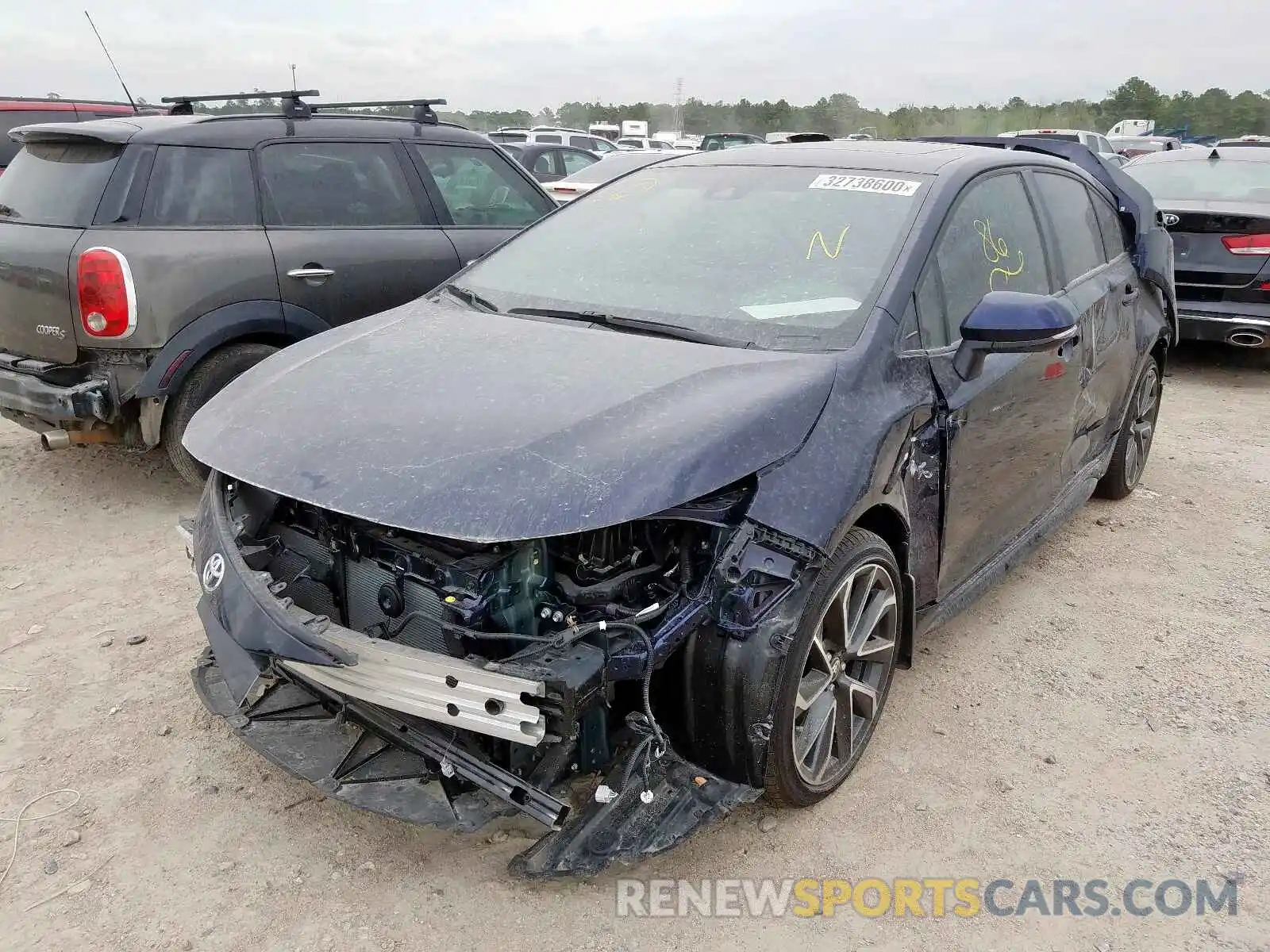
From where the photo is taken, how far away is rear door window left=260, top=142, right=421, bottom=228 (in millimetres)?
5031

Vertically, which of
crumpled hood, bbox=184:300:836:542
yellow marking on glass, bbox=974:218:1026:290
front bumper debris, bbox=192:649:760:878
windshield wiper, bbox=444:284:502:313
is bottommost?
front bumper debris, bbox=192:649:760:878

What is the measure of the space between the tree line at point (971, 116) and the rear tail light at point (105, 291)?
120 feet

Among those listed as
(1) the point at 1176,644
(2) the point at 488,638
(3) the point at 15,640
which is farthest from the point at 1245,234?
(3) the point at 15,640

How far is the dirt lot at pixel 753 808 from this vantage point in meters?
2.35

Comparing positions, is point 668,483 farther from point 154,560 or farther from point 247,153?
point 247,153

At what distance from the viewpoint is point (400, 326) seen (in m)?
3.26

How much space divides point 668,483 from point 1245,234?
7.13 m

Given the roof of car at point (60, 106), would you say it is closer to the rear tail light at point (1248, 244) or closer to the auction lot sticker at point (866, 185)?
the auction lot sticker at point (866, 185)

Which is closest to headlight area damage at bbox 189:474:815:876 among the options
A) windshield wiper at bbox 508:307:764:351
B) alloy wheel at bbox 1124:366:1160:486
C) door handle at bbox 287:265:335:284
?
windshield wiper at bbox 508:307:764:351

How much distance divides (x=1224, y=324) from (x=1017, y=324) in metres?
5.85

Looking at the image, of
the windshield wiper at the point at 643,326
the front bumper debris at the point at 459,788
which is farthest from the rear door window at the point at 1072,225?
the front bumper debris at the point at 459,788

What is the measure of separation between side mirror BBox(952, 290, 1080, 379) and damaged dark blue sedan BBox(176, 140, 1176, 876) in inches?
→ 0.5

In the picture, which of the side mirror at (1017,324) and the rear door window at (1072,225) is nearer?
the side mirror at (1017,324)

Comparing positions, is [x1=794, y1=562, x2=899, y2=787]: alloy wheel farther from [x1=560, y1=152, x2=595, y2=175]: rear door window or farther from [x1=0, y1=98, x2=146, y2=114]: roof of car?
[x1=560, y1=152, x2=595, y2=175]: rear door window
